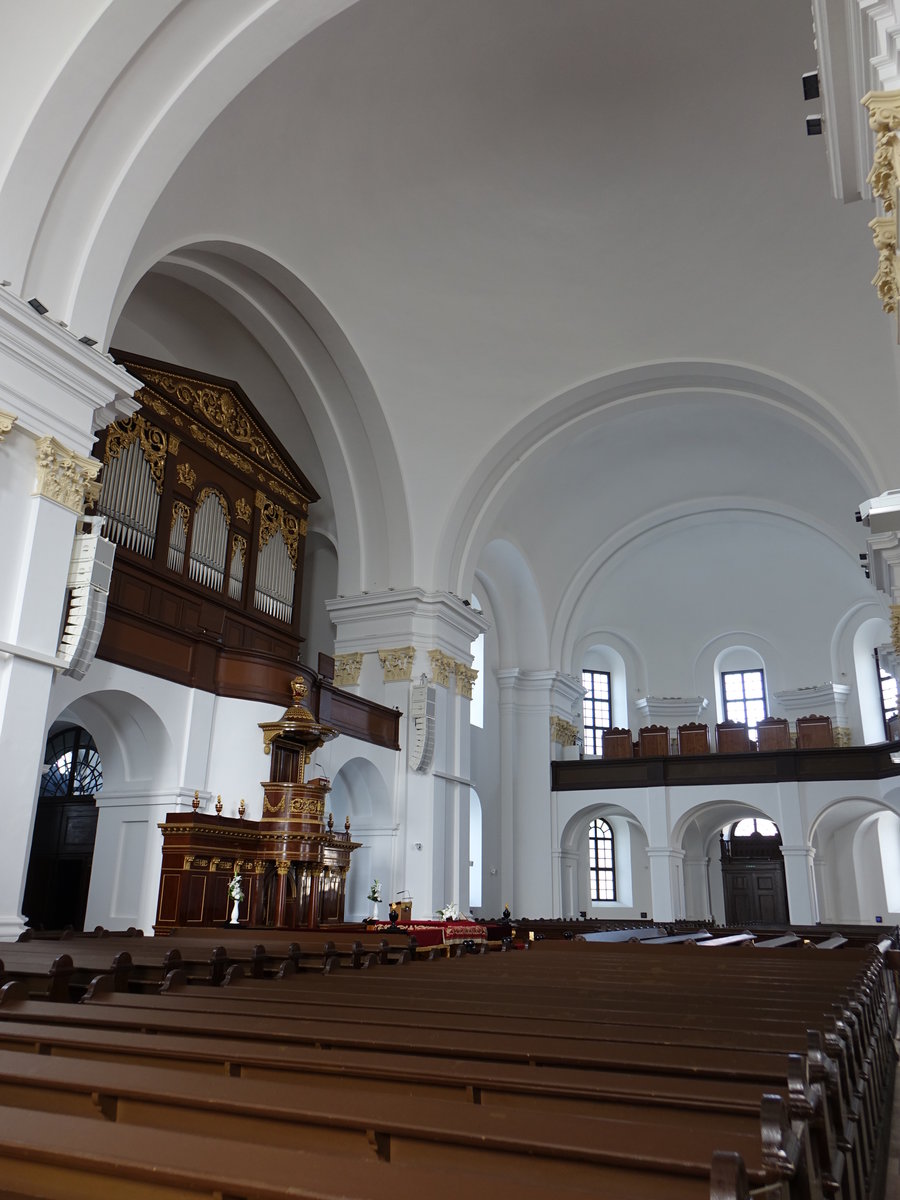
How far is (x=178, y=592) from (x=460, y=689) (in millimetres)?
6074

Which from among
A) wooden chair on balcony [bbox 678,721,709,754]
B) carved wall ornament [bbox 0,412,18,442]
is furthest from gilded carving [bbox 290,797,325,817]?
wooden chair on balcony [bbox 678,721,709,754]

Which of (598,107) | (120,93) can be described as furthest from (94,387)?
(598,107)

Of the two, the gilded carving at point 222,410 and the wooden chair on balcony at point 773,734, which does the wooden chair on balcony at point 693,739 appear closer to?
Answer: the wooden chair on balcony at point 773,734

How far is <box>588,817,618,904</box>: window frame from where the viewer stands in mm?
24266

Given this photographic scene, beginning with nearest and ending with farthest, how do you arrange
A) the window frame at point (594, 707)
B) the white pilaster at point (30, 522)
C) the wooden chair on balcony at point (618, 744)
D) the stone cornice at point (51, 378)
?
the white pilaster at point (30, 522), the stone cornice at point (51, 378), the wooden chair on balcony at point (618, 744), the window frame at point (594, 707)

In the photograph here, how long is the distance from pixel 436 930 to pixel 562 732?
10.7 metres

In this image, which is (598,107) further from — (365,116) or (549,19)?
(365,116)

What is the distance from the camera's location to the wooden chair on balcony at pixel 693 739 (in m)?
22.8

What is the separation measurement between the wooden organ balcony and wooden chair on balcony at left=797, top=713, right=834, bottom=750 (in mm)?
11554

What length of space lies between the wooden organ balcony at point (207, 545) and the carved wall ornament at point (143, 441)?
2 cm

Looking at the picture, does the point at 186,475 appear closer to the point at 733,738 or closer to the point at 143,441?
the point at 143,441

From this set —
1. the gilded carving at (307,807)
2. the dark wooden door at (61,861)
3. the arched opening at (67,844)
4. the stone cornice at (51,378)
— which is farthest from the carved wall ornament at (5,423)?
the dark wooden door at (61,861)

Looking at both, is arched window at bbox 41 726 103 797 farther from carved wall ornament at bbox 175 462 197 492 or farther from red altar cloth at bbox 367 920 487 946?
red altar cloth at bbox 367 920 487 946

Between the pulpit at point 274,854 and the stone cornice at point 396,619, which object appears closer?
the pulpit at point 274,854
